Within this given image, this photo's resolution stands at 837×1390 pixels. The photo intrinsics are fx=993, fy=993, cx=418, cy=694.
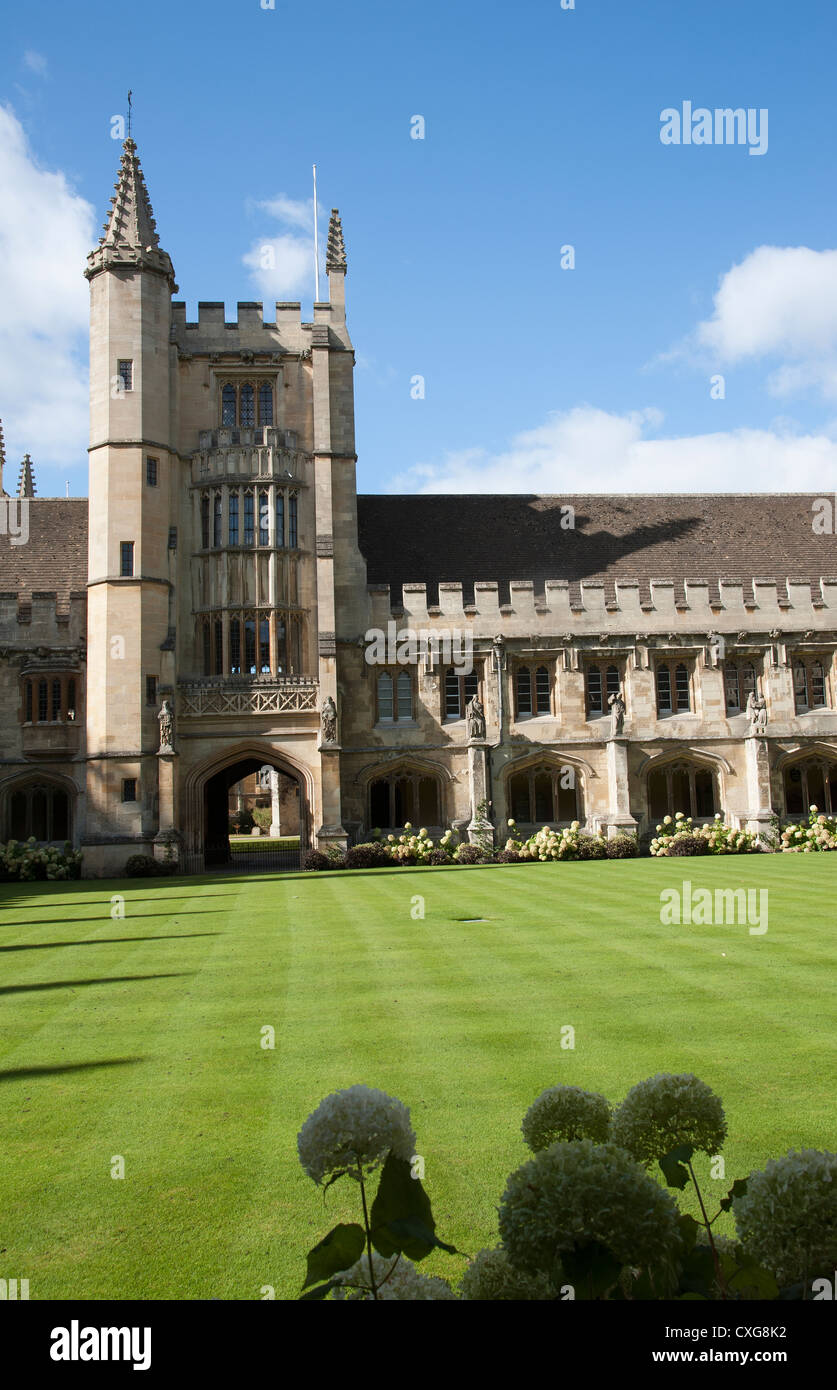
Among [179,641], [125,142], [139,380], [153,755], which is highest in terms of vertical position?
[125,142]

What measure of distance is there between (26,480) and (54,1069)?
37.1 metres

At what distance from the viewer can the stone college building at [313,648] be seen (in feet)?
97.9

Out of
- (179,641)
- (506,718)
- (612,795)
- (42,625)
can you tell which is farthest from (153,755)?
(612,795)

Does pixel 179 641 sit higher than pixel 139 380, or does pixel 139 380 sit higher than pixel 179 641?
pixel 139 380

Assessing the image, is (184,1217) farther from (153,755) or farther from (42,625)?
(42,625)

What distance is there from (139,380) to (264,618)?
8.13 metres

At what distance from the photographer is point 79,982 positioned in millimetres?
11492

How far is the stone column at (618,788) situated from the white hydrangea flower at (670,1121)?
1122 inches

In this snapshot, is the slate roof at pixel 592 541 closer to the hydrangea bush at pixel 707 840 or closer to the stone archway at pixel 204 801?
the stone archway at pixel 204 801

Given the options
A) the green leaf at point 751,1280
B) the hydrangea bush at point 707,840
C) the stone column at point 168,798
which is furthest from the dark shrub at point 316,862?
the green leaf at point 751,1280

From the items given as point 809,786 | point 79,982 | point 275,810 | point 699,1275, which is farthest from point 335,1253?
point 275,810

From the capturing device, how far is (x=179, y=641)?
30.9 meters
